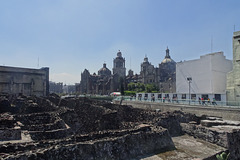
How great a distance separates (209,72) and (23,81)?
49.5 metres

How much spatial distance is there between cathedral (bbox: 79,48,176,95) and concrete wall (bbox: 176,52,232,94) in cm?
3871

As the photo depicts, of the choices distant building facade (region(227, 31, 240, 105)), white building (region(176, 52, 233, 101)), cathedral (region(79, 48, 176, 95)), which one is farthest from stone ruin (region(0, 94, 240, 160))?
cathedral (region(79, 48, 176, 95))

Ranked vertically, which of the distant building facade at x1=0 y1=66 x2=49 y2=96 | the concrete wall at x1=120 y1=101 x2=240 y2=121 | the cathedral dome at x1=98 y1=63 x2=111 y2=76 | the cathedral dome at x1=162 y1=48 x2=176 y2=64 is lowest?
the concrete wall at x1=120 y1=101 x2=240 y2=121

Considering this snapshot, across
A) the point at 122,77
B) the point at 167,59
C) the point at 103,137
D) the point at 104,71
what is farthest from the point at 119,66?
the point at 103,137

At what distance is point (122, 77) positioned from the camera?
294ft

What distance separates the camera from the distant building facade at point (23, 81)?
46.1 m

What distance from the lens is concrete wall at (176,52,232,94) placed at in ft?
100

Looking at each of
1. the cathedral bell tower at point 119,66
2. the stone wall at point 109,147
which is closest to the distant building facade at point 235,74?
the stone wall at point 109,147

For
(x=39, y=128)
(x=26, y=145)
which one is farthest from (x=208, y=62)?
(x=26, y=145)

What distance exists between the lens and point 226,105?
19.1m

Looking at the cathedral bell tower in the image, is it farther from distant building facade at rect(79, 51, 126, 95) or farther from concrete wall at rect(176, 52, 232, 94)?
concrete wall at rect(176, 52, 232, 94)

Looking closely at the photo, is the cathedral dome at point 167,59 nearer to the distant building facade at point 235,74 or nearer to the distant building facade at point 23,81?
the distant building facade at point 23,81

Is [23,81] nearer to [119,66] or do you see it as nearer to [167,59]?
[119,66]

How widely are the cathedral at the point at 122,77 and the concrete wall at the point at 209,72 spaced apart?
127 ft
